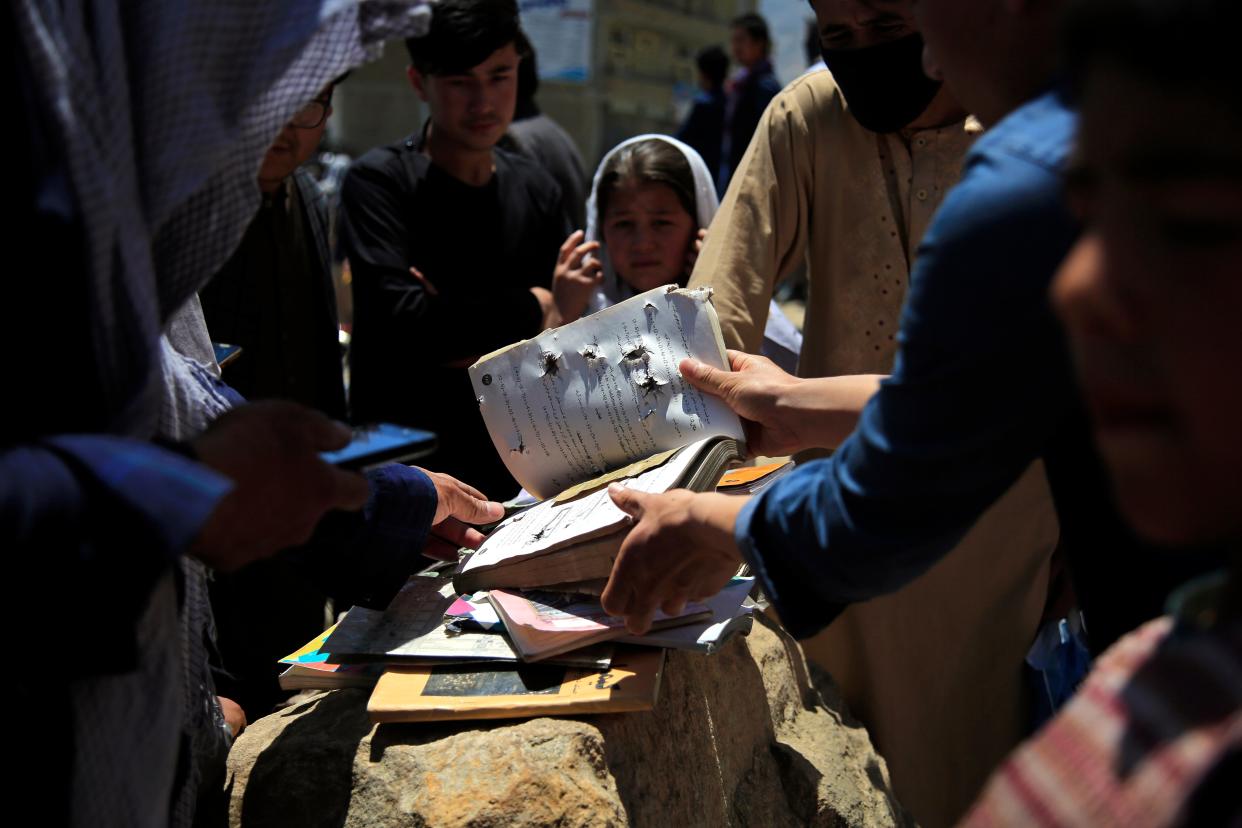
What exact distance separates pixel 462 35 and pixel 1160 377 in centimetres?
280

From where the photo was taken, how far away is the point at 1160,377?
844 mm

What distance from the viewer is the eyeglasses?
2420 mm

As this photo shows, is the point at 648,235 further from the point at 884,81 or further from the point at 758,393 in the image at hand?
the point at 758,393

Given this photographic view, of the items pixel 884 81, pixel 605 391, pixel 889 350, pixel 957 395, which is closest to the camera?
pixel 957 395

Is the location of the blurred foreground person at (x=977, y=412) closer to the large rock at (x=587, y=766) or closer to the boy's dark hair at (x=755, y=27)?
the large rock at (x=587, y=766)

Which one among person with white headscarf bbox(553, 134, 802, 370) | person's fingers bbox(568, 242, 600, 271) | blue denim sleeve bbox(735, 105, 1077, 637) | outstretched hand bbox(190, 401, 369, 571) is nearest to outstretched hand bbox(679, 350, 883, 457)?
blue denim sleeve bbox(735, 105, 1077, 637)

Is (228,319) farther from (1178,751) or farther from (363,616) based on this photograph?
(1178,751)

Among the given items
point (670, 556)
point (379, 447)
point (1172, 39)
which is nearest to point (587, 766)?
point (670, 556)

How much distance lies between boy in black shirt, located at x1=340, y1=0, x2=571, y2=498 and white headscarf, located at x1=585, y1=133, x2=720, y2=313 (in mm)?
158

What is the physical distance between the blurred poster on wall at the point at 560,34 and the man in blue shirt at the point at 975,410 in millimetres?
11595

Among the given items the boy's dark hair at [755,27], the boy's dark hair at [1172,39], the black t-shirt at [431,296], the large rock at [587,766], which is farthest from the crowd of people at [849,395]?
the boy's dark hair at [755,27]

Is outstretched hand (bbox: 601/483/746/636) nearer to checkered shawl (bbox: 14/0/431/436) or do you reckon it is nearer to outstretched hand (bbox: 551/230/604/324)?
checkered shawl (bbox: 14/0/431/436)

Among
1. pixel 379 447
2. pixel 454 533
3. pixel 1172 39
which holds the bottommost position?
pixel 454 533

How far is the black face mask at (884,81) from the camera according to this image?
7.45 ft
